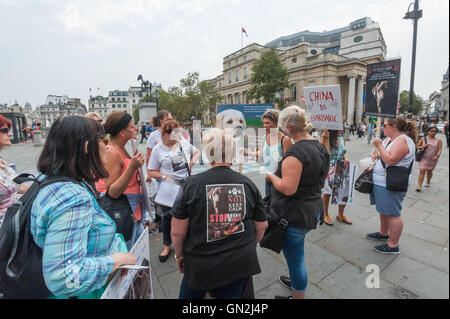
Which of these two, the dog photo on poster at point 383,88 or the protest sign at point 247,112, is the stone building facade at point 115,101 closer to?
the protest sign at point 247,112

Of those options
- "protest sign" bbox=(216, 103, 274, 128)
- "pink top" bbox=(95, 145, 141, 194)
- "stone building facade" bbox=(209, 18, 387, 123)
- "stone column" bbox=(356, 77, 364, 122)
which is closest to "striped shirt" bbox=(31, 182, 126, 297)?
"pink top" bbox=(95, 145, 141, 194)

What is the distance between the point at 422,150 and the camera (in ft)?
18.4

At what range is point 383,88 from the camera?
348 centimetres

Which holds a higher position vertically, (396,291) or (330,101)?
(330,101)

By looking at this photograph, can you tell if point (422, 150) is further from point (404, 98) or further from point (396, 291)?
point (404, 98)

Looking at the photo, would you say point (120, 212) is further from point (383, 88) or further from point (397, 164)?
point (383, 88)

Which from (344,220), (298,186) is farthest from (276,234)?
(344,220)

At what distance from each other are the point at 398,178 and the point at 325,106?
1.34m

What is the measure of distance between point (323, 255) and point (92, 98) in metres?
129

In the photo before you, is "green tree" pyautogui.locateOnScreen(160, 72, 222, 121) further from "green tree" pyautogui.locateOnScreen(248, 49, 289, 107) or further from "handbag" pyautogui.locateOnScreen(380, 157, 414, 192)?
"handbag" pyautogui.locateOnScreen(380, 157, 414, 192)

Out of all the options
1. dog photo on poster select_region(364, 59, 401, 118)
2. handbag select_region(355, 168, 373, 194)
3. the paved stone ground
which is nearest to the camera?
the paved stone ground

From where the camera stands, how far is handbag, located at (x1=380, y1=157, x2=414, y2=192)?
8.91ft

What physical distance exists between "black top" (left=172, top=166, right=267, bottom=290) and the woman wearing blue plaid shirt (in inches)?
15.5
